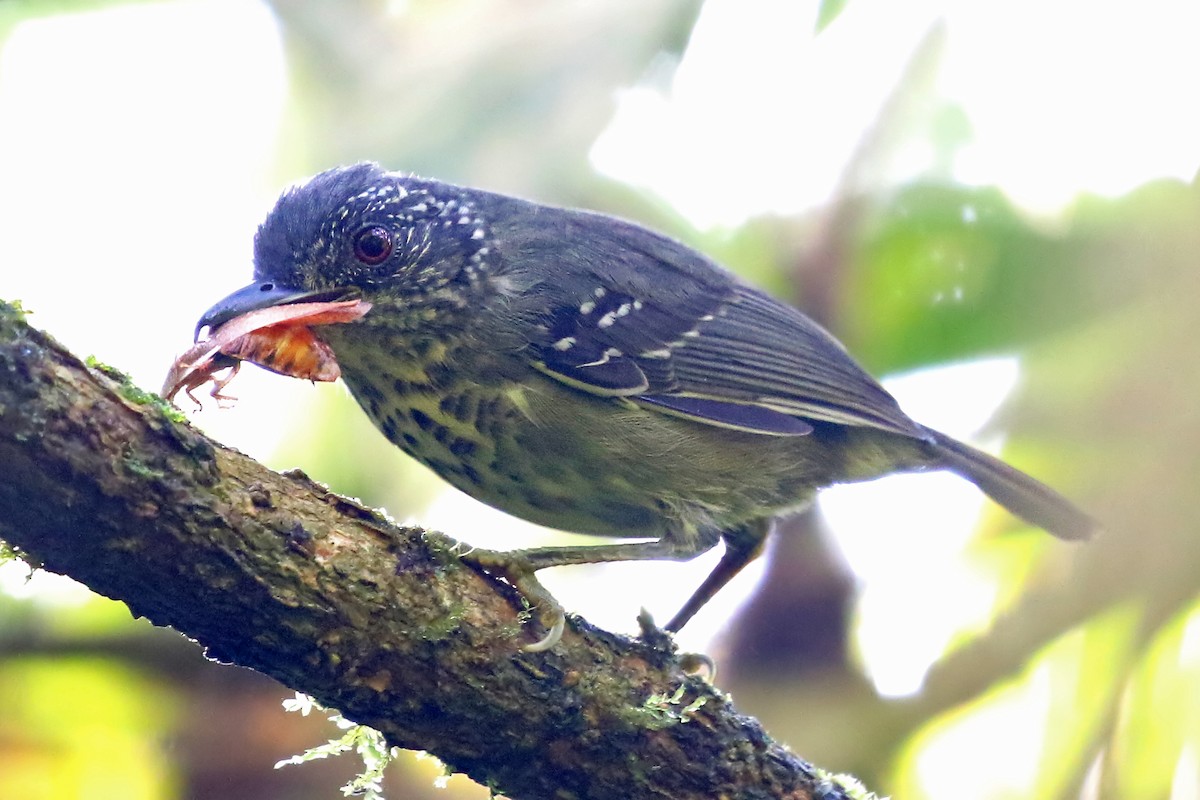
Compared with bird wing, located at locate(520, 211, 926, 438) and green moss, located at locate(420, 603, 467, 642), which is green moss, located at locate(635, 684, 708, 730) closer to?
green moss, located at locate(420, 603, 467, 642)

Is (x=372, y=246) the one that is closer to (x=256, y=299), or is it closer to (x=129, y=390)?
(x=256, y=299)

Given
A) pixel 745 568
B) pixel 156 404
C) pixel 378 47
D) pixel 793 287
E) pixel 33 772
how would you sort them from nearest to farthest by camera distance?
pixel 156 404 < pixel 33 772 < pixel 745 568 < pixel 378 47 < pixel 793 287

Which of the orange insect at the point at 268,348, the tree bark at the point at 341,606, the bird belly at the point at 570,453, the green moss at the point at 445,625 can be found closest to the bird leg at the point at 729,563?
the bird belly at the point at 570,453

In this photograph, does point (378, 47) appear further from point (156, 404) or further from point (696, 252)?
point (156, 404)

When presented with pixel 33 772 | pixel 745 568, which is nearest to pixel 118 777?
pixel 33 772

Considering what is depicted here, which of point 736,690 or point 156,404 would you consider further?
point 736,690

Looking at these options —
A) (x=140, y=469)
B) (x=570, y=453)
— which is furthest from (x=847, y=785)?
(x=140, y=469)

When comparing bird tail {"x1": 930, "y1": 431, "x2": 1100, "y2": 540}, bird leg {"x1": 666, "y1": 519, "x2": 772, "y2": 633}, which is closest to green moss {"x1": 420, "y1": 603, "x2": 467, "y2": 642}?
bird leg {"x1": 666, "y1": 519, "x2": 772, "y2": 633}
